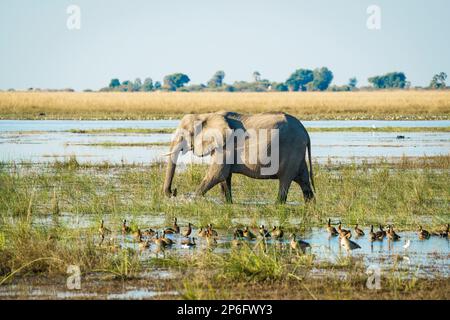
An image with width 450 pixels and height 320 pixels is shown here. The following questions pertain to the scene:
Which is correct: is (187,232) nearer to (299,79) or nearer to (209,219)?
(209,219)

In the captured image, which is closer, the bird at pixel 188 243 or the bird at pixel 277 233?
the bird at pixel 188 243

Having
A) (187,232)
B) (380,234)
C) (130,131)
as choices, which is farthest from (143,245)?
(130,131)

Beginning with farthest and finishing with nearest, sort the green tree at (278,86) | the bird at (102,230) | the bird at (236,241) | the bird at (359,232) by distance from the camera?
1. the green tree at (278,86)
2. the bird at (359,232)
3. the bird at (102,230)
4. the bird at (236,241)

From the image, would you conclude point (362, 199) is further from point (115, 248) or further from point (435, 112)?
point (435, 112)

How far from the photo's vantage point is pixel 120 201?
15555 mm

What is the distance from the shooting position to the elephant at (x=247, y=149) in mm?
15781

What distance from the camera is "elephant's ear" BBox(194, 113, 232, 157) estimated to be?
1605 centimetres

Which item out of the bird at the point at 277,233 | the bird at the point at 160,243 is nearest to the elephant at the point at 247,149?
the bird at the point at 277,233

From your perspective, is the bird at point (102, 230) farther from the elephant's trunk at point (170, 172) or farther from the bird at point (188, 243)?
the elephant's trunk at point (170, 172)

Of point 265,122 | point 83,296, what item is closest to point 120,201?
point 265,122

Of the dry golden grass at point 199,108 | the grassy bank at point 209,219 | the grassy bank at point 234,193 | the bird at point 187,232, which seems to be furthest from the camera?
the dry golden grass at point 199,108

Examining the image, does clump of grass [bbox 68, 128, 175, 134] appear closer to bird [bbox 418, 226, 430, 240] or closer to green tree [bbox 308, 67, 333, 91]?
bird [bbox 418, 226, 430, 240]

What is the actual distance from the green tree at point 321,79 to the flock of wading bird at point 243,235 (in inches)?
5224
